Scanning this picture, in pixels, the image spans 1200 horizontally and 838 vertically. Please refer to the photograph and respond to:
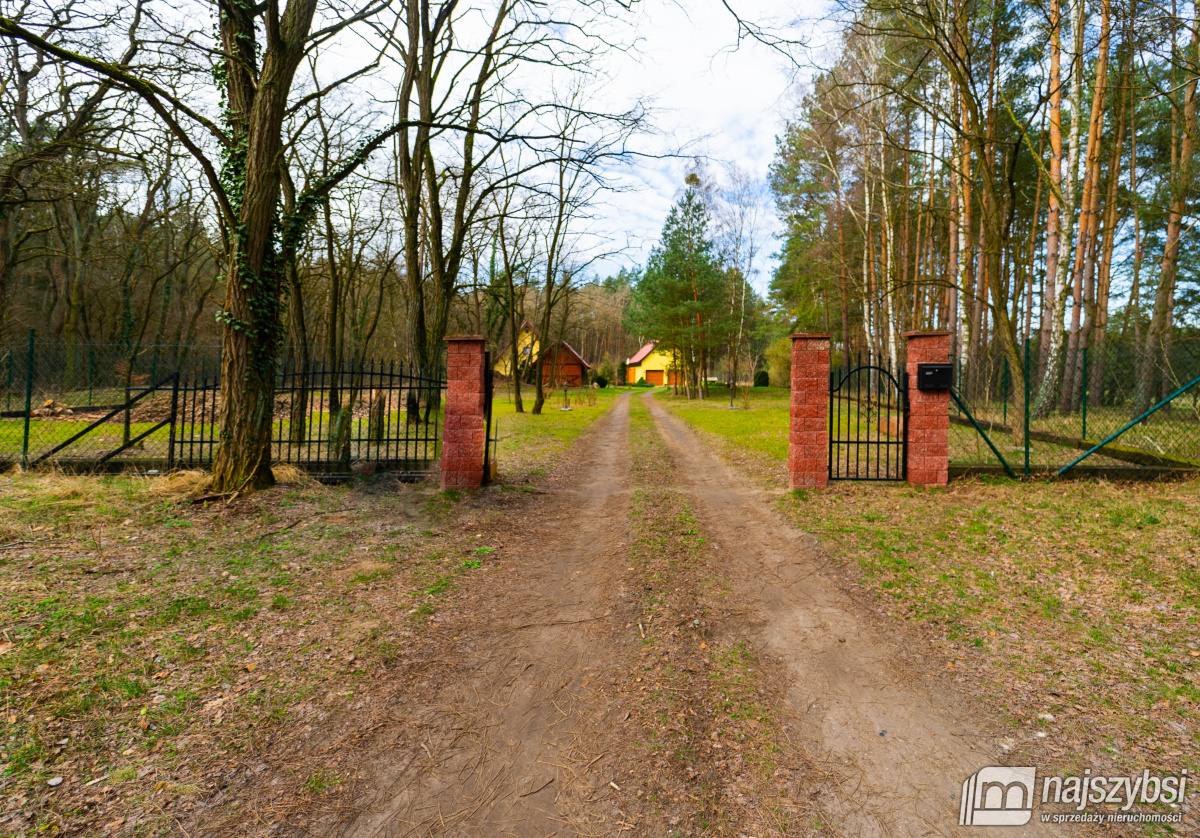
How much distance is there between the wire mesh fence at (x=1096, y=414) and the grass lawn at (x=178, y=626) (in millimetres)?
8418

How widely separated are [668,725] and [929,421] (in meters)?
6.89

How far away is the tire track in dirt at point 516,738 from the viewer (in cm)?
218

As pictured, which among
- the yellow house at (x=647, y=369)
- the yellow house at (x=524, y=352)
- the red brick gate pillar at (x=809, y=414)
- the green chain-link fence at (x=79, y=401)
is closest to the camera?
the red brick gate pillar at (x=809, y=414)

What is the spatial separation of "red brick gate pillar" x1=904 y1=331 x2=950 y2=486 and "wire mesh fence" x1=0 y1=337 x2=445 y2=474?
23.3ft

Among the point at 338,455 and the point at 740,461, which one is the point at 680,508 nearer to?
the point at 740,461

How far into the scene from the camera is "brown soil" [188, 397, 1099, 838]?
2.18 meters

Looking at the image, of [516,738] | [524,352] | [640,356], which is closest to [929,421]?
[516,738]

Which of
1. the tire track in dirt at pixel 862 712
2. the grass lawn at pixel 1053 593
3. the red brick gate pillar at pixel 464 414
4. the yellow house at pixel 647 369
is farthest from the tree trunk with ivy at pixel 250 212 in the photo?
the yellow house at pixel 647 369

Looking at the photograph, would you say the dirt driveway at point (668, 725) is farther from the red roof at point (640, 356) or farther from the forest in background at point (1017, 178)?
the red roof at point (640, 356)

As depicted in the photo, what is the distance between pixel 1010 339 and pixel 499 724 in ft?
36.1

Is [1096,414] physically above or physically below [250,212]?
below

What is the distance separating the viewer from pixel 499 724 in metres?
2.82

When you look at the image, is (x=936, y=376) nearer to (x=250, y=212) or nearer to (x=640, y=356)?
(x=250, y=212)

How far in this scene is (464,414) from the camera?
7891mm
